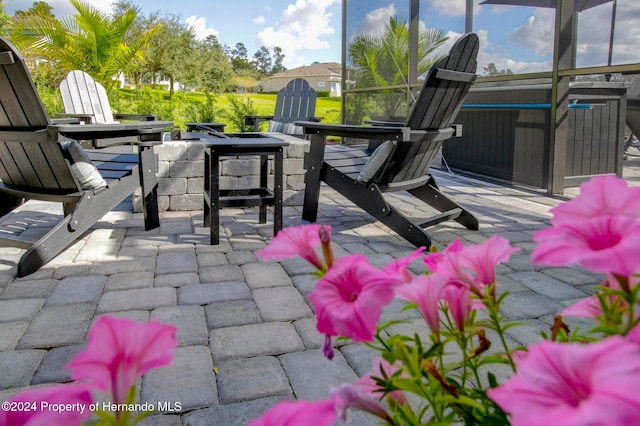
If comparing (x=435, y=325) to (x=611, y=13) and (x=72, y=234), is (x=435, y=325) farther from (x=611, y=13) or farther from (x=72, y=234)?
(x=611, y=13)

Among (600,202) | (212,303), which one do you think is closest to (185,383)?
(212,303)

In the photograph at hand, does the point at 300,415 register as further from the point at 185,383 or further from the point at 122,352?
the point at 185,383

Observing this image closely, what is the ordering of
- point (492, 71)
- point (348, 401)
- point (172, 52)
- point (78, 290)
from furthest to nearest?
point (172, 52), point (492, 71), point (78, 290), point (348, 401)

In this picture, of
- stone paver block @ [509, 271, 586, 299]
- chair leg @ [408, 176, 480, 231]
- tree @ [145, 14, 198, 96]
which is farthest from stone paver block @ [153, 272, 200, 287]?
tree @ [145, 14, 198, 96]

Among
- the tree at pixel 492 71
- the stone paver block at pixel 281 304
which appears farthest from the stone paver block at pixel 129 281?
the tree at pixel 492 71

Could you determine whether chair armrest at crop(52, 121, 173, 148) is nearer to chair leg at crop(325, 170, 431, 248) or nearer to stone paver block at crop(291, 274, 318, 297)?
chair leg at crop(325, 170, 431, 248)

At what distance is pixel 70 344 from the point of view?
2.00m

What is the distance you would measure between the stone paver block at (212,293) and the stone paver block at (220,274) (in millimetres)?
65

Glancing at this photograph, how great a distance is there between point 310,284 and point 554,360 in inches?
94.6

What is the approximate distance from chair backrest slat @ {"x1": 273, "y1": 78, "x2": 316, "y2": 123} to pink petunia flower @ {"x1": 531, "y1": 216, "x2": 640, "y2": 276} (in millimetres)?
6904

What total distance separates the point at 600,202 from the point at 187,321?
2.02 meters

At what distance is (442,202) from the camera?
3.80 m

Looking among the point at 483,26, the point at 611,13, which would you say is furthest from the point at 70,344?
the point at 483,26

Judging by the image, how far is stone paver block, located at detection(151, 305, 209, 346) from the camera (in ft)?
6.79
